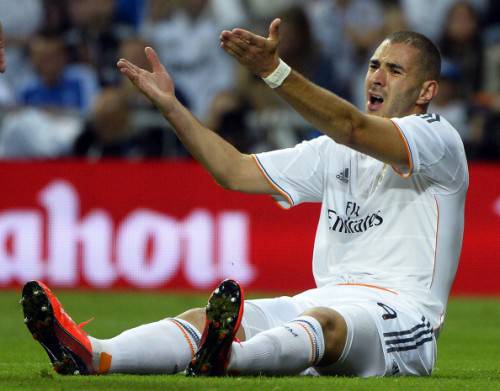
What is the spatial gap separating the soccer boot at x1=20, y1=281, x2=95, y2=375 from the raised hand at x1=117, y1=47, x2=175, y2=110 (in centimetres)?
126

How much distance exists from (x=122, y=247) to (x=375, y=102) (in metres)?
7.19

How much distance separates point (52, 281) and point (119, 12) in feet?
12.8

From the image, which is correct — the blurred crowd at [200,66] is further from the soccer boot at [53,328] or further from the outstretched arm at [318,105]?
the soccer boot at [53,328]

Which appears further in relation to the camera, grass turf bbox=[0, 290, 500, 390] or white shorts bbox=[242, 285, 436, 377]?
white shorts bbox=[242, 285, 436, 377]

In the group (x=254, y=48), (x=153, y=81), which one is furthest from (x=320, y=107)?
(x=153, y=81)

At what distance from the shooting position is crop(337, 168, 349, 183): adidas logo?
21.2ft

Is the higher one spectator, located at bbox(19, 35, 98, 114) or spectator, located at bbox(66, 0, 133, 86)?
spectator, located at bbox(66, 0, 133, 86)

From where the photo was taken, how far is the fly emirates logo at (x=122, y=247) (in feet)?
43.5

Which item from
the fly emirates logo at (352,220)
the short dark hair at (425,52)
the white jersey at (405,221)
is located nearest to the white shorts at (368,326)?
the white jersey at (405,221)

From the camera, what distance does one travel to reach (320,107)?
5.49m

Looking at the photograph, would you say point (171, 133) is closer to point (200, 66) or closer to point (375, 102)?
point (200, 66)

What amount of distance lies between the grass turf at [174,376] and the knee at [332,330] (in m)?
0.14

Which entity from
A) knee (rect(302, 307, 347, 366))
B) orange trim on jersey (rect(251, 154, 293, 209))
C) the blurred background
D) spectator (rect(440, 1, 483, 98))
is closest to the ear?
orange trim on jersey (rect(251, 154, 293, 209))

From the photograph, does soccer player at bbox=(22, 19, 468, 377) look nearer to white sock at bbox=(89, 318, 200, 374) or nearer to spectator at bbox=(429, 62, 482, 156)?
white sock at bbox=(89, 318, 200, 374)
